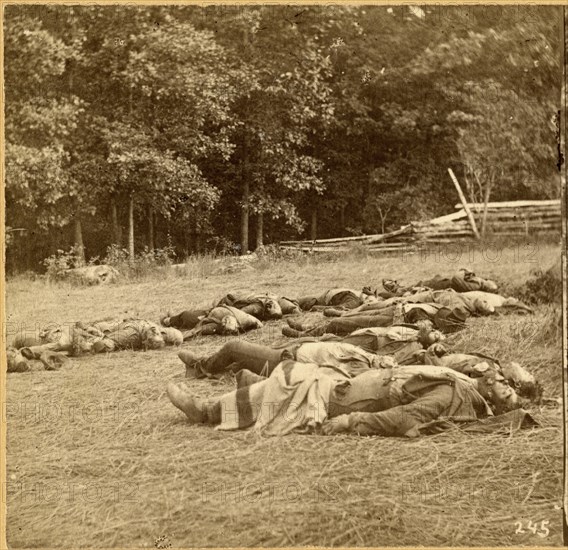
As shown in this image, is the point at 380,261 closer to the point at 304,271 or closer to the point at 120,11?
the point at 304,271

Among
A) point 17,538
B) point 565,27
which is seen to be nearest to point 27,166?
point 17,538

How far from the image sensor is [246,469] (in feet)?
14.2

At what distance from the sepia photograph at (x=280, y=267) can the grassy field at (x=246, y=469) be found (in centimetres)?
1

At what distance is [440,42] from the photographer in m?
4.74

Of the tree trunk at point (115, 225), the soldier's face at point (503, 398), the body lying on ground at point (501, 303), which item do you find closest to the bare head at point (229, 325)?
the tree trunk at point (115, 225)

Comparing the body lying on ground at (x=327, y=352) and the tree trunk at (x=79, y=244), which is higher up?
the tree trunk at (x=79, y=244)

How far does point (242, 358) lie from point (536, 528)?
1983 millimetres

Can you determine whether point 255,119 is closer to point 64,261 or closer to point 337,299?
point 337,299

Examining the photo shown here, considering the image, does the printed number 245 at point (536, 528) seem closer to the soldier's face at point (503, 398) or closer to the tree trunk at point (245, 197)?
the soldier's face at point (503, 398)

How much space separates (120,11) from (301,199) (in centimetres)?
166

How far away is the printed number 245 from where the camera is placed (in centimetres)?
429

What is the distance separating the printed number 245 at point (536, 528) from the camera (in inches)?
169

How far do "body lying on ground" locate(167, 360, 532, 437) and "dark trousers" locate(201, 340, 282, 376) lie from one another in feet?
0.31

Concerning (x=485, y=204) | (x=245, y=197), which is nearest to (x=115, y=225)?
(x=245, y=197)
